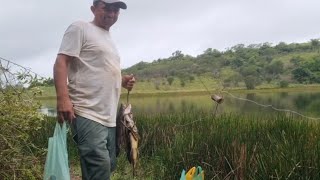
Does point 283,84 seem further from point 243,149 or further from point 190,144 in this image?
point 243,149

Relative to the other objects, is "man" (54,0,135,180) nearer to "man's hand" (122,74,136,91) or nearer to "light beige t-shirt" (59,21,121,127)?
"light beige t-shirt" (59,21,121,127)

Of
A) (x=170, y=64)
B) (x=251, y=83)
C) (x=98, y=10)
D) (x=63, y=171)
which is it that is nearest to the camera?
(x=63, y=171)

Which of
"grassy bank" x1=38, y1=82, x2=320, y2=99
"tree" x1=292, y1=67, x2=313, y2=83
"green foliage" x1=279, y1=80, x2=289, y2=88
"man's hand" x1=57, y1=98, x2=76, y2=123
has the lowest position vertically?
"grassy bank" x1=38, y1=82, x2=320, y2=99

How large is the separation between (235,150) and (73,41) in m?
2.54

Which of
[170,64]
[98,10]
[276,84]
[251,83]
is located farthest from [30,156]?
[170,64]

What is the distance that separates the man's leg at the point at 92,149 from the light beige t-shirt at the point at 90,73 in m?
0.06

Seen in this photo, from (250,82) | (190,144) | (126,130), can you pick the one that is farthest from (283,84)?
(126,130)

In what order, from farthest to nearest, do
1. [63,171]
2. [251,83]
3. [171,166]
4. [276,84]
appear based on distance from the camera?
[276,84] → [251,83] → [171,166] → [63,171]

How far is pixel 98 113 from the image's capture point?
3047 millimetres

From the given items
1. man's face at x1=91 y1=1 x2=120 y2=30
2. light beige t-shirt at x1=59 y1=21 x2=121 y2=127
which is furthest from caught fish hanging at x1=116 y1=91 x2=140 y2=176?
man's face at x1=91 y1=1 x2=120 y2=30

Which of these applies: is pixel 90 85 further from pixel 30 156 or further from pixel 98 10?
pixel 30 156

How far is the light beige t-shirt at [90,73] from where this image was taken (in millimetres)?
3027

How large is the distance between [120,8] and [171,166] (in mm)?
3100

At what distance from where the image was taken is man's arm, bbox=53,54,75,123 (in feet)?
9.46
